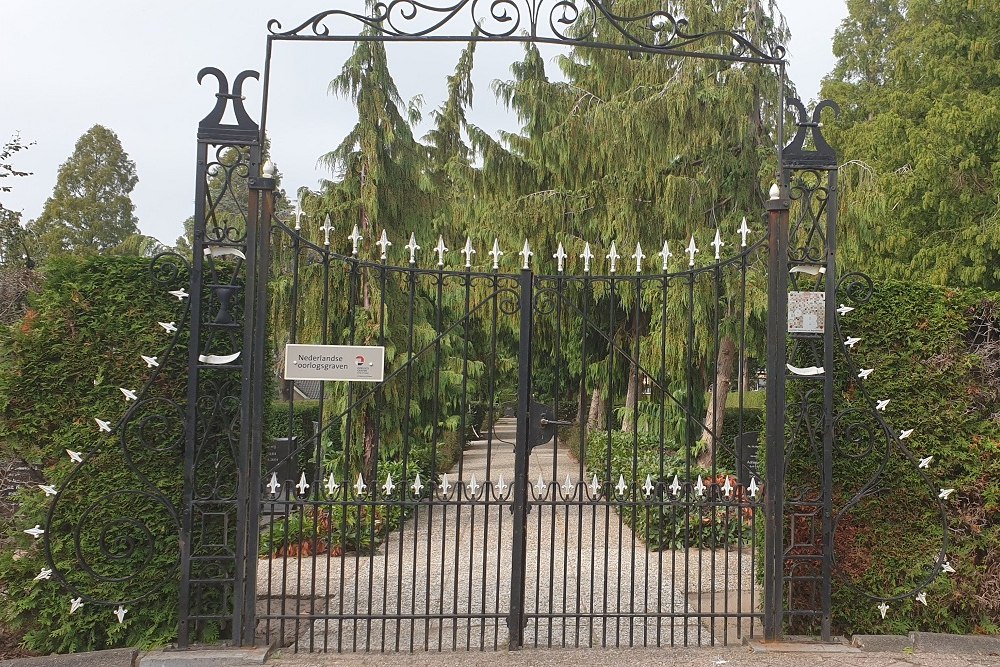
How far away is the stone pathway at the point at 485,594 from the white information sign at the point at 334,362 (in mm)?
842

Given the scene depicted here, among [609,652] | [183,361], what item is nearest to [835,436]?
[609,652]

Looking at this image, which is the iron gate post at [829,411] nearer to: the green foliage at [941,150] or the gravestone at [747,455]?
the gravestone at [747,455]

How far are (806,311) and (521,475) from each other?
216 centimetres

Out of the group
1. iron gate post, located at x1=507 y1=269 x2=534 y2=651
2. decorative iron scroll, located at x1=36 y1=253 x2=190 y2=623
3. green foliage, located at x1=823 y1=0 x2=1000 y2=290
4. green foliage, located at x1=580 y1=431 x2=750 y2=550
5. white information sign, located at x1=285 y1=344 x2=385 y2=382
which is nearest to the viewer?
decorative iron scroll, located at x1=36 y1=253 x2=190 y2=623

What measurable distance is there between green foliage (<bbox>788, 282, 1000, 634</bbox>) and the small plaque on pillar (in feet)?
1.09

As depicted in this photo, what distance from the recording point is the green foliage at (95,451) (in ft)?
15.2

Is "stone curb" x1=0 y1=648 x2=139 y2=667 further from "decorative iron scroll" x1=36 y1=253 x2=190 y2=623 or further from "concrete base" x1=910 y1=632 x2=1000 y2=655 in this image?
"concrete base" x1=910 y1=632 x2=1000 y2=655

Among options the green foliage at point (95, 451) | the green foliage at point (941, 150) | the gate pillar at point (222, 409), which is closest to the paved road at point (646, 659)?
the gate pillar at point (222, 409)

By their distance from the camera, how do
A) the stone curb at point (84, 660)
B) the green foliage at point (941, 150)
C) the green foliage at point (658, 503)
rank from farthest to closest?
the green foliage at point (941, 150) < the green foliage at point (658, 503) < the stone curb at point (84, 660)

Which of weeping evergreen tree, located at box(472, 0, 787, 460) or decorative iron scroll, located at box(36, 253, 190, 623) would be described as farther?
weeping evergreen tree, located at box(472, 0, 787, 460)

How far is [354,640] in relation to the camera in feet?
15.7

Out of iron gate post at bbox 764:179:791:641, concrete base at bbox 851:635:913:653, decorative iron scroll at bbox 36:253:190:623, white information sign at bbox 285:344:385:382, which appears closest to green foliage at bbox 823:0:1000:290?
iron gate post at bbox 764:179:791:641

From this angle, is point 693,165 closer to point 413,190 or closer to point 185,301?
point 413,190

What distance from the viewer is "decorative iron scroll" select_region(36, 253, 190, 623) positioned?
4594 millimetres
